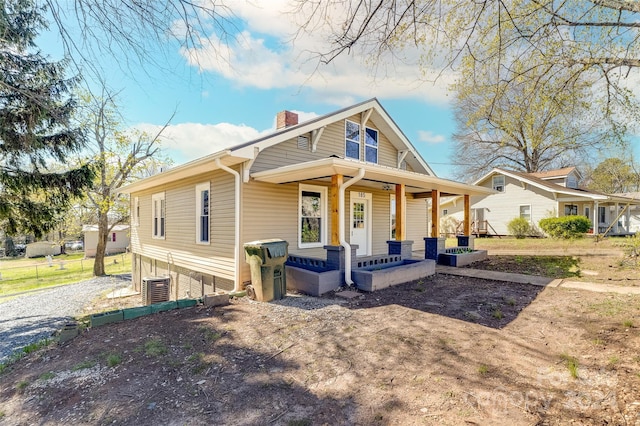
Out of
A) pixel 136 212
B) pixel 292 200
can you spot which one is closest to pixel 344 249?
pixel 292 200

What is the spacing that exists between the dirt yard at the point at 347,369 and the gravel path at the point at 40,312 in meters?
3.06

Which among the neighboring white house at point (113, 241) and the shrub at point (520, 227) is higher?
the shrub at point (520, 227)

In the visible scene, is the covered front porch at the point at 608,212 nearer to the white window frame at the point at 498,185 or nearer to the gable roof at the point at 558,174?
the gable roof at the point at 558,174

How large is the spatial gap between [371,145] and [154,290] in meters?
8.15

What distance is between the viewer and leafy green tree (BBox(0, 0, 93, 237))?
4.98 m

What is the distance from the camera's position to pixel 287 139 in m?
8.62

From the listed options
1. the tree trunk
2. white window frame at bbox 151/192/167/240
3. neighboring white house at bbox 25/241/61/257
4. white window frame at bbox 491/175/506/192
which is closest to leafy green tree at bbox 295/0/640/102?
white window frame at bbox 151/192/167/240

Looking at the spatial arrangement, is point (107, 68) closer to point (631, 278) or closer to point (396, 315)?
point (396, 315)

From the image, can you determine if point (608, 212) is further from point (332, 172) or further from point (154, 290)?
point (154, 290)

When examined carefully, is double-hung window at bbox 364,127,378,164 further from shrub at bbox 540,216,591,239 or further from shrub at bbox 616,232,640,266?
shrub at bbox 540,216,591,239

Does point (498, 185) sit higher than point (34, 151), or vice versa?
point (498, 185)

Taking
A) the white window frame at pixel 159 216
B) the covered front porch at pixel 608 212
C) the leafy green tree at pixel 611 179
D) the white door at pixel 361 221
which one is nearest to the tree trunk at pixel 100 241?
the white window frame at pixel 159 216

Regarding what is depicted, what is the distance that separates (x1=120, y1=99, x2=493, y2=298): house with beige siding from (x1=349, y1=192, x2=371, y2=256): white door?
3 centimetres

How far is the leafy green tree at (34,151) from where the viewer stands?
498 centimetres
